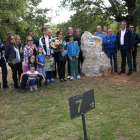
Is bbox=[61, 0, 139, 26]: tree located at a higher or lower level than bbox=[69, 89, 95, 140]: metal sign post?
higher

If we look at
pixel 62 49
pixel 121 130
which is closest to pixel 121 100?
pixel 121 130

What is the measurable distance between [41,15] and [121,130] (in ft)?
81.0

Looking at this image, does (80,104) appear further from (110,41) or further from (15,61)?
(110,41)

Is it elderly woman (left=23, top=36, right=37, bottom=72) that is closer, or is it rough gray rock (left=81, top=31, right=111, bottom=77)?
elderly woman (left=23, top=36, right=37, bottom=72)

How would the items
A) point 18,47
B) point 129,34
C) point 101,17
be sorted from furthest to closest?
point 101,17, point 129,34, point 18,47

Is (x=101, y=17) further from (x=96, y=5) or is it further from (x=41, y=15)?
(x=41, y=15)

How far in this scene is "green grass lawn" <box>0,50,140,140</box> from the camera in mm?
3547

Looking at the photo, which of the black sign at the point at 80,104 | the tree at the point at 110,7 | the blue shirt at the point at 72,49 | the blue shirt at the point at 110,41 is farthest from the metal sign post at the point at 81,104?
the tree at the point at 110,7

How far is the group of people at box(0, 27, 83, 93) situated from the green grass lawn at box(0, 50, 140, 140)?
1.48 feet

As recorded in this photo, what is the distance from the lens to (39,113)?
15.0ft

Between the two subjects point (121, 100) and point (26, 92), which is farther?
point (26, 92)

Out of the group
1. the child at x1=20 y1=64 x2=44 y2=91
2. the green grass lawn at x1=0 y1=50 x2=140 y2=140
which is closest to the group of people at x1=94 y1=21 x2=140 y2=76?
the green grass lawn at x1=0 y1=50 x2=140 y2=140

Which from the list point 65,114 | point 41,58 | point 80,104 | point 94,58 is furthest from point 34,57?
point 80,104

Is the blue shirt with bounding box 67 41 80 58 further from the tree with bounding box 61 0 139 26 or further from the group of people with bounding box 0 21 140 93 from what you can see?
the tree with bounding box 61 0 139 26
